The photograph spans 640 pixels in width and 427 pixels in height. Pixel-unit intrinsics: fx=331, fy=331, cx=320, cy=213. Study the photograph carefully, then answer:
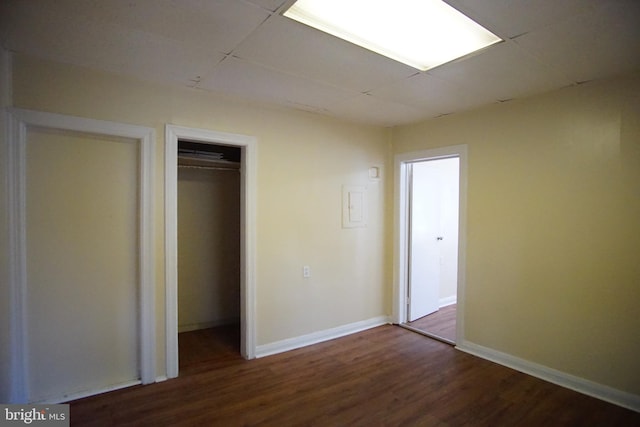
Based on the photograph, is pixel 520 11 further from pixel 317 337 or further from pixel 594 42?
pixel 317 337

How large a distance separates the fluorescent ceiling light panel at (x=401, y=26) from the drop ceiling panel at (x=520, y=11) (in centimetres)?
11

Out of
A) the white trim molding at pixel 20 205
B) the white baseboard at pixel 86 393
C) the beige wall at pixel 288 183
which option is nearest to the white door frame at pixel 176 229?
the beige wall at pixel 288 183

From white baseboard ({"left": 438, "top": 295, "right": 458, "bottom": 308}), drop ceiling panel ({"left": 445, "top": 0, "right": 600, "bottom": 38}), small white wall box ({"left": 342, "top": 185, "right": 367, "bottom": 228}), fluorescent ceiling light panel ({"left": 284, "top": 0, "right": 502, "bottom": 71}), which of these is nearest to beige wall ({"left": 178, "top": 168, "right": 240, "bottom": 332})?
small white wall box ({"left": 342, "top": 185, "right": 367, "bottom": 228})

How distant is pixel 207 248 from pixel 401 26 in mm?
3322

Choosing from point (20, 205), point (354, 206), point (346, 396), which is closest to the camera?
point (20, 205)

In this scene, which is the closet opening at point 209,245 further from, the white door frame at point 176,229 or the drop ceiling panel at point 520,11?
the drop ceiling panel at point 520,11

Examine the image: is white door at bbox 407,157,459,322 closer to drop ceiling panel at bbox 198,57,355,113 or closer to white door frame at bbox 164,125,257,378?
drop ceiling panel at bbox 198,57,355,113

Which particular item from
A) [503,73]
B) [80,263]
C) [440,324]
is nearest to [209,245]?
[80,263]

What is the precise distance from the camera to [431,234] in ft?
15.2

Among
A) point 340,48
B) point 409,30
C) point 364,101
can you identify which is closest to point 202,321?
point 364,101

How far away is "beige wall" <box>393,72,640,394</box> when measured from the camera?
2.48 metres

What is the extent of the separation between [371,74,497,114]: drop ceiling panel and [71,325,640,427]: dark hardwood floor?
2476 millimetres

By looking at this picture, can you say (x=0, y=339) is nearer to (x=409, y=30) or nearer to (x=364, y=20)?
(x=364, y=20)

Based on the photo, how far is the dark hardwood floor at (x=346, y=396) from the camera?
2.29 m
